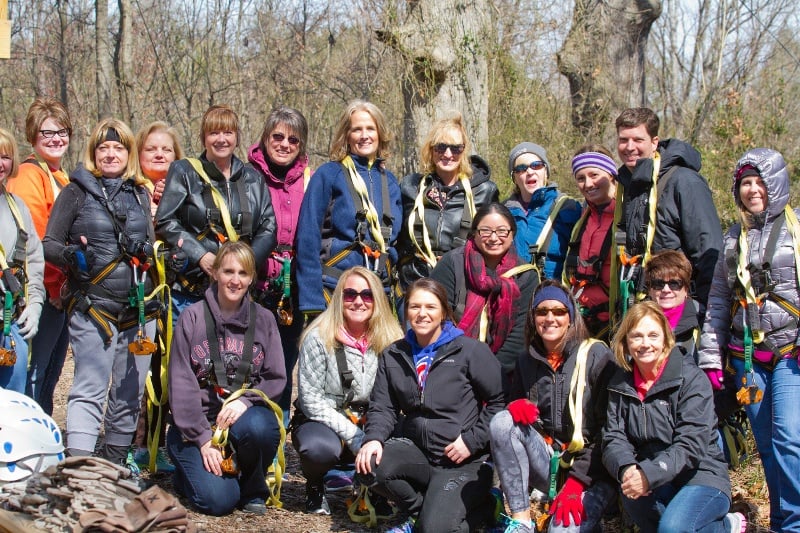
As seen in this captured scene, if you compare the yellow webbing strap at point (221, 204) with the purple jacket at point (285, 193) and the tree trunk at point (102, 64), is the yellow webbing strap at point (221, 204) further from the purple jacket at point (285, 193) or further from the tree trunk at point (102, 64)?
the tree trunk at point (102, 64)

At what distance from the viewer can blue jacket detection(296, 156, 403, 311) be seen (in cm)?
565

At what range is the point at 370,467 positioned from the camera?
4781 millimetres

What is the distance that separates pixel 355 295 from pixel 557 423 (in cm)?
135

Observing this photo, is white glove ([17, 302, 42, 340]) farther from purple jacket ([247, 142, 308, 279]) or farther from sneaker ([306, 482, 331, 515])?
sneaker ([306, 482, 331, 515])

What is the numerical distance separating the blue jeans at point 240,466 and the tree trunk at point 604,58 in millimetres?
7221

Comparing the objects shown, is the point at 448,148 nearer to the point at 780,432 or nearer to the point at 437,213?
the point at 437,213

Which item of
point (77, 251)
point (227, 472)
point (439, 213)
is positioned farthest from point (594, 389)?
point (77, 251)

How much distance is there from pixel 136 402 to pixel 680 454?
10.5 ft

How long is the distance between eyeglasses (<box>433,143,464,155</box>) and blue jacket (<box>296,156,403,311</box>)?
0.46 metres

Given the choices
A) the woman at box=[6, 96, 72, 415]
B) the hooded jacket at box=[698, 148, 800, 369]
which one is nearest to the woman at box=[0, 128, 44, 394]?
the woman at box=[6, 96, 72, 415]

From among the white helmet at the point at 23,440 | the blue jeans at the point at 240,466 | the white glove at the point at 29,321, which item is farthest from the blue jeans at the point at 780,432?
the white glove at the point at 29,321

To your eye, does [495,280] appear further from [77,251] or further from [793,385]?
[77,251]

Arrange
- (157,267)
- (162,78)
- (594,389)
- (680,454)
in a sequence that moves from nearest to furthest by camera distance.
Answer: (680,454) → (594,389) → (157,267) → (162,78)

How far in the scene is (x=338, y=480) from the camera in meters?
5.68
